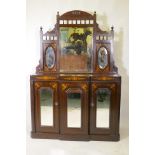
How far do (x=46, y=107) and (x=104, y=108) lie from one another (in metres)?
0.74

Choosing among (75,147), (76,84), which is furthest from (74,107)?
(75,147)

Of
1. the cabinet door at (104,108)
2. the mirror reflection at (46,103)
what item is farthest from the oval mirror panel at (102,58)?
the mirror reflection at (46,103)

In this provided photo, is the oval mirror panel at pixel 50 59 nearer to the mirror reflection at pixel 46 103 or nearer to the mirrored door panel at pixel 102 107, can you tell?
the mirror reflection at pixel 46 103

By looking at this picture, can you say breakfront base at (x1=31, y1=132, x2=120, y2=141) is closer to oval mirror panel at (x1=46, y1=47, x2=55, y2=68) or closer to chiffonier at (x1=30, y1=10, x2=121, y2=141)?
chiffonier at (x1=30, y1=10, x2=121, y2=141)

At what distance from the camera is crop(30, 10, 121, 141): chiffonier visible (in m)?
2.80

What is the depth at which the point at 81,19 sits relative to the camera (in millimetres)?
2965

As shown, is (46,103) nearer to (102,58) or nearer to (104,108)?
(104,108)

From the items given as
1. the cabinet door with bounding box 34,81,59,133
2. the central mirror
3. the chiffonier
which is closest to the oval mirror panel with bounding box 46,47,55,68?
the chiffonier

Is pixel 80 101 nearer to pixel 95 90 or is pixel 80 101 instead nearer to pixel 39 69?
pixel 95 90

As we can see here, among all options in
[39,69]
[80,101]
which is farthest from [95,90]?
[39,69]

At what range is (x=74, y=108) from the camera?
284cm

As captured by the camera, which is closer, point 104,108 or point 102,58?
point 104,108

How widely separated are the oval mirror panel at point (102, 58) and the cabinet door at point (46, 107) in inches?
26.2
